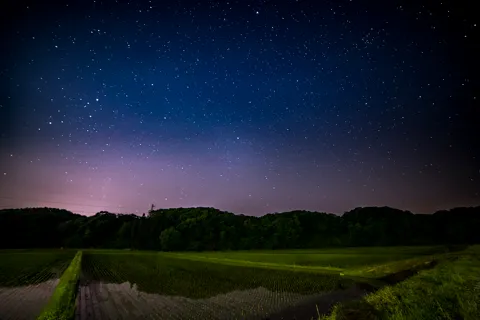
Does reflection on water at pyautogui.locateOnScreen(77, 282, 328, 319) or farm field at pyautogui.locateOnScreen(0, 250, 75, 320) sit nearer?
reflection on water at pyautogui.locateOnScreen(77, 282, 328, 319)

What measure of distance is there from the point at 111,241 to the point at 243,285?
242 ft

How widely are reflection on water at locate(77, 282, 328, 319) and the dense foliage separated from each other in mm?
55712

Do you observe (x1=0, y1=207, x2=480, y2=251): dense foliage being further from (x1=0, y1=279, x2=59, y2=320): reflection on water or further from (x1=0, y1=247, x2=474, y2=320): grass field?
(x1=0, y1=279, x2=59, y2=320): reflection on water

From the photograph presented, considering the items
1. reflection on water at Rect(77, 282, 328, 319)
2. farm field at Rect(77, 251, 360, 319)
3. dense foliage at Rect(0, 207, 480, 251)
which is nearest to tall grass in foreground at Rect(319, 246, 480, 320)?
reflection on water at Rect(77, 282, 328, 319)

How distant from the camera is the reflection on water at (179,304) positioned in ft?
44.3

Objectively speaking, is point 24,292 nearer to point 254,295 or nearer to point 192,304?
point 192,304

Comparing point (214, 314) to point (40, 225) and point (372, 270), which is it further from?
point (40, 225)

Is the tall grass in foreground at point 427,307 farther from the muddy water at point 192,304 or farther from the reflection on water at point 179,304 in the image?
the reflection on water at point 179,304

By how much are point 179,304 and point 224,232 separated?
61403 mm

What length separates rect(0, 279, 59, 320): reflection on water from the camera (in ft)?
45.0

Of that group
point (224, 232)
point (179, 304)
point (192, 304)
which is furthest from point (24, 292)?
point (224, 232)

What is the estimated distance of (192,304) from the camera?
51.1 feet

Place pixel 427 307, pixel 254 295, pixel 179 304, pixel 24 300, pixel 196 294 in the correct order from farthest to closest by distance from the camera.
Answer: pixel 196 294
pixel 254 295
pixel 24 300
pixel 179 304
pixel 427 307

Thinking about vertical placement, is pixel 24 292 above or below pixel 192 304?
above
